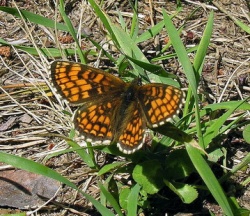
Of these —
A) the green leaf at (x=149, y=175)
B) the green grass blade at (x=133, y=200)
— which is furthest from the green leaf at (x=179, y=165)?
the green grass blade at (x=133, y=200)

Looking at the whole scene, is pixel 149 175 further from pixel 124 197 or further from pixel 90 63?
pixel 90 63

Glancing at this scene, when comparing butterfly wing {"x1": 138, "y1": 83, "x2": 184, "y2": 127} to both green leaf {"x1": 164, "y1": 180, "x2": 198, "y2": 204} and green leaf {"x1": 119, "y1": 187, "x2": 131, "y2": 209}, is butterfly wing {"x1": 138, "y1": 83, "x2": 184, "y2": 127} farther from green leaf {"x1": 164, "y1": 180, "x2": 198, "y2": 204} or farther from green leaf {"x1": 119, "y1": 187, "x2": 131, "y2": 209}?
green leaf {"x1": 119, "y1": 187, "x2": 131, "y2": 209}

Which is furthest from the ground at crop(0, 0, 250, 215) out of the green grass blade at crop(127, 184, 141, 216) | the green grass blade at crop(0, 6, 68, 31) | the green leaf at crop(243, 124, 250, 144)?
the green grass blade at crop(127, 184, 141, 216)

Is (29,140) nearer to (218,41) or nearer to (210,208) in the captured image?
(210,208)

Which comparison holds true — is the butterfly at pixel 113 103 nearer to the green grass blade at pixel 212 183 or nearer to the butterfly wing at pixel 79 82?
the butterfly wing at pixel 79 82

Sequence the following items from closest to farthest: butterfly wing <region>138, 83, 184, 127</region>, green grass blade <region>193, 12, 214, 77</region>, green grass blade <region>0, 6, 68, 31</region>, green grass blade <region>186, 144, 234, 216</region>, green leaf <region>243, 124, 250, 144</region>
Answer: green grass blade <region>186, 144, 234, 216</region> → butterfly wing <region>138, 83, 184, 127</region> → green grass blade <region>193, 12, 214, 77</region> → green leaf <region>243, 124, 250, 144</region> → green grass blade <region>0, 6, 68, 31</region>

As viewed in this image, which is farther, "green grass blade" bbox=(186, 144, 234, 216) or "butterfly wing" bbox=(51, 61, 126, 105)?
"butterfly wing" bbox=(51, 61, 126, 105)

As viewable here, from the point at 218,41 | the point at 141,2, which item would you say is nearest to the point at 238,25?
the point at 218,41
